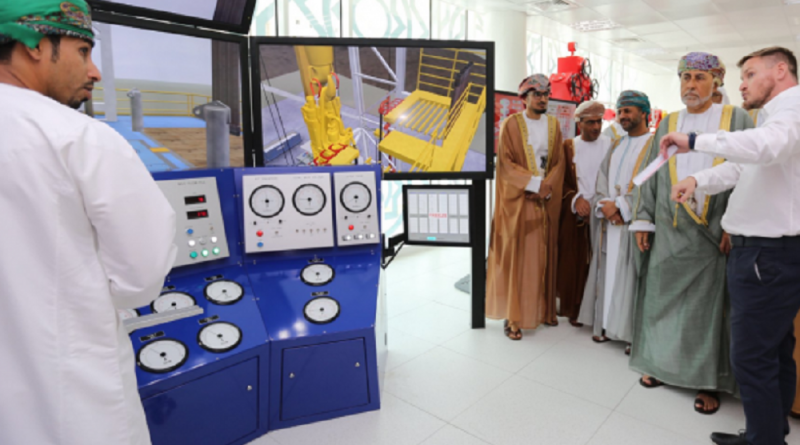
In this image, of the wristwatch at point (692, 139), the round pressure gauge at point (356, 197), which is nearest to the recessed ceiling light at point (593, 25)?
the round pressure gauge at point (356, 197)

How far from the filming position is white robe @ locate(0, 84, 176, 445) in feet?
3.46

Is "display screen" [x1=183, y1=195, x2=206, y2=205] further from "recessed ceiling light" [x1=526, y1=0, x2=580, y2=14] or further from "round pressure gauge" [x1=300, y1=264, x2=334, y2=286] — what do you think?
"recessed ceiling light" [x1=526, y1=0, x2=580, y2=14]

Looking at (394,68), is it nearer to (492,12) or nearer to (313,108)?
(313,108)

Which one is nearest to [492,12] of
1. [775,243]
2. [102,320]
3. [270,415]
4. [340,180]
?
[340,180]

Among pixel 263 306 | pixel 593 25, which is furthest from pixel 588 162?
pixel 593 25

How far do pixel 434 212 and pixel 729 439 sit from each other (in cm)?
191

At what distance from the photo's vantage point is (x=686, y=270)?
8.03 ft

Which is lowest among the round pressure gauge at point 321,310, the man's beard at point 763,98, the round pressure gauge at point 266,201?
the round pressure gauge at point 321,310

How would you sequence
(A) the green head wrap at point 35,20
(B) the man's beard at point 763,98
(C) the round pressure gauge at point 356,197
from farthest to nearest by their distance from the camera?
(C) the round pressure gauge at point 356,197 → (B) the man's beard at point 763,98 → (A) the green head wrap at point 35,20

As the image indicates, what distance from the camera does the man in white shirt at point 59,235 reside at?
1.06 meters

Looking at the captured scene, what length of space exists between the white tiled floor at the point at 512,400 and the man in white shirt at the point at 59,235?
3.87 feet

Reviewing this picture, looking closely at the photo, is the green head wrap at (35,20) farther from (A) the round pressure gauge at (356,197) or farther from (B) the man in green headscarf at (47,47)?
(A) the round pressure gauge at (356,197)

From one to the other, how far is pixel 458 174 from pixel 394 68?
75 cm

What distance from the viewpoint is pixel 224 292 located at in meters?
2.29
